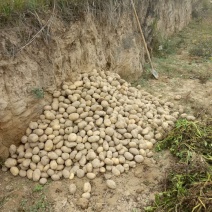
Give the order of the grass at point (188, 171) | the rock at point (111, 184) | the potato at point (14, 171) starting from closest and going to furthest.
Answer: the grass at point (188, 171) → the rock at point (111, 184) → the potato at point (14, 171)

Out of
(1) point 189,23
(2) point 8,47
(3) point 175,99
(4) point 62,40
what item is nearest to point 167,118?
(3) point 175,99

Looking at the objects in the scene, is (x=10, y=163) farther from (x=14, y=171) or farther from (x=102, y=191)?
(x=102, y=191)

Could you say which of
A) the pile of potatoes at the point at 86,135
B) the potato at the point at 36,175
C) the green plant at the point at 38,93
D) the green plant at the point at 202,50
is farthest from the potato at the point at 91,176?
the green plant at the point at 202,50

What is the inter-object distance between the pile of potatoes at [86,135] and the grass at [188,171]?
26cm

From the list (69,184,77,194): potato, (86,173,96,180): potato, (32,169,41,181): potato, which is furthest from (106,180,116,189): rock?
(32,169,41,181): potato

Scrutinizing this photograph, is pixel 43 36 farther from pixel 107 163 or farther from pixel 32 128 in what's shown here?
pixel 107 163

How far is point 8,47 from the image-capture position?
2.98m

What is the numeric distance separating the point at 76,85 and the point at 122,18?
1.64 m

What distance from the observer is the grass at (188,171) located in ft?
8.38

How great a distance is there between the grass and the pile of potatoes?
26 centimetres

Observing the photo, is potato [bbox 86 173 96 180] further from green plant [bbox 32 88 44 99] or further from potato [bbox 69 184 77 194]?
green plant [bbox 32 88 44 99]

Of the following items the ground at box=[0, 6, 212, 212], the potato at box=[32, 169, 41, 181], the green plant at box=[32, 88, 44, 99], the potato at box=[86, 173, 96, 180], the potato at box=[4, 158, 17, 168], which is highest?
the green plant at box=[32, 88, 44, 99]

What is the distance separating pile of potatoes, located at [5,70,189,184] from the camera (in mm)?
3033

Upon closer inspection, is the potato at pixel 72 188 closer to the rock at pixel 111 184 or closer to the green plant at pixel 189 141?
the rock at pixel 111 184
